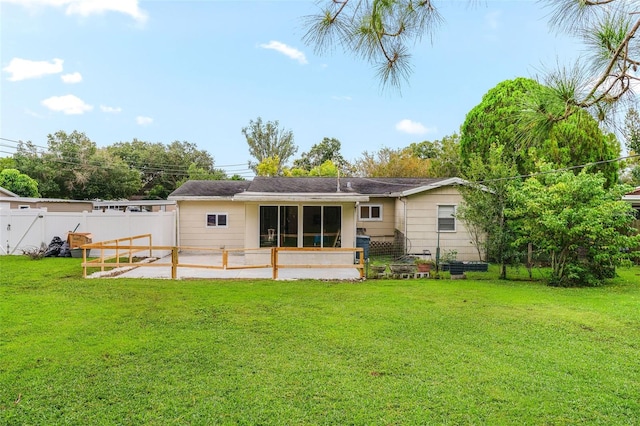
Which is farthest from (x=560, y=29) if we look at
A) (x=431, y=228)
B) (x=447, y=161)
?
(x=447, y=161)

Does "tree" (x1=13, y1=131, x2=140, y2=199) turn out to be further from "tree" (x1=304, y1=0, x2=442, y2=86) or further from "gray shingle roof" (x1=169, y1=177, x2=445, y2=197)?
"tree" (x1=304, y1=0, x2=442, y2=86)

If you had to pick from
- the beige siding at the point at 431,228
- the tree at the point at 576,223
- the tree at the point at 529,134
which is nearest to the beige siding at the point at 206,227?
the beige siding at the point at 431,228

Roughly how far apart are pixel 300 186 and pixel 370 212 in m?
3.15

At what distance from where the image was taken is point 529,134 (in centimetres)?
295

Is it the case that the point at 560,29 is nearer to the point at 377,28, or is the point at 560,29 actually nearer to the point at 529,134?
the point at 529,134

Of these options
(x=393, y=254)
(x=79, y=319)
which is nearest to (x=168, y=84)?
(x=393, y=254)

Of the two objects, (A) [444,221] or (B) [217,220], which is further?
(B) [217,220]

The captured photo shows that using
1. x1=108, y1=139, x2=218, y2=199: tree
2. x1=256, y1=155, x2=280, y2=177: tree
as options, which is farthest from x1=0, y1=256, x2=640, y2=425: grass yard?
x1=108, y1=139, x2=218, y2=199: tree

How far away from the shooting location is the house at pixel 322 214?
37.2 feet

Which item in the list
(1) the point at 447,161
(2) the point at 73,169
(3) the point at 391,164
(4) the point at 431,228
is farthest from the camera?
(2) the point at 73,169

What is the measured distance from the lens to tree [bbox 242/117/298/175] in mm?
36156

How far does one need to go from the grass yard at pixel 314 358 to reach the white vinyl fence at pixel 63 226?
5.52m

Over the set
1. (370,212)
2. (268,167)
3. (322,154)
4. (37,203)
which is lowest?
(370,212)

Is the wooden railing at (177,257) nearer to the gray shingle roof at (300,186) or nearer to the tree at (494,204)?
the gray shingle roof at (300,186)
